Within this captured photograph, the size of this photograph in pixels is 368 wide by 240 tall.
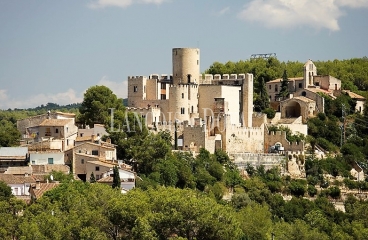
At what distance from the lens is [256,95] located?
67.6 metres

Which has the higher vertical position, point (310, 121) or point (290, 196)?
point (310, 121)

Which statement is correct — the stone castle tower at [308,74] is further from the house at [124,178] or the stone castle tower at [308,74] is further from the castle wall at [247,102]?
the house at [124,178]

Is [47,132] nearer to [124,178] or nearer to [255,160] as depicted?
[124,178]

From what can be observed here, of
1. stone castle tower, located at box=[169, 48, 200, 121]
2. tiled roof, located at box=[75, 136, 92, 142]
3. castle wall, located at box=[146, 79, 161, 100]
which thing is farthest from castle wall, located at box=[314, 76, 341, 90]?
tiled roof, located at box=[75, 136, 92, 142]

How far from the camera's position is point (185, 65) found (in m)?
60.7

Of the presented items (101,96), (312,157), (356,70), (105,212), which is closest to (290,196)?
(312,157)

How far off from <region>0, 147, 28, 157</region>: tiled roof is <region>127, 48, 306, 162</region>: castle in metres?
8.78

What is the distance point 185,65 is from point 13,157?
47.8 feet

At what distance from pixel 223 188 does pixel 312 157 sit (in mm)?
8611

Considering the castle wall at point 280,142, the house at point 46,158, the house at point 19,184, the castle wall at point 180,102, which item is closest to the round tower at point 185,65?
the castle wall at point 180,102

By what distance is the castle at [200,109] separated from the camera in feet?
185

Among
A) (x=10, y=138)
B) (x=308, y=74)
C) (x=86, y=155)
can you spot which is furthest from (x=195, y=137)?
(x=308, y=74)

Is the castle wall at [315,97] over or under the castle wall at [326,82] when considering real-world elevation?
under

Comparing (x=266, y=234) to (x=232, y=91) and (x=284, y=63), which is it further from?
(x=284, y=63)
